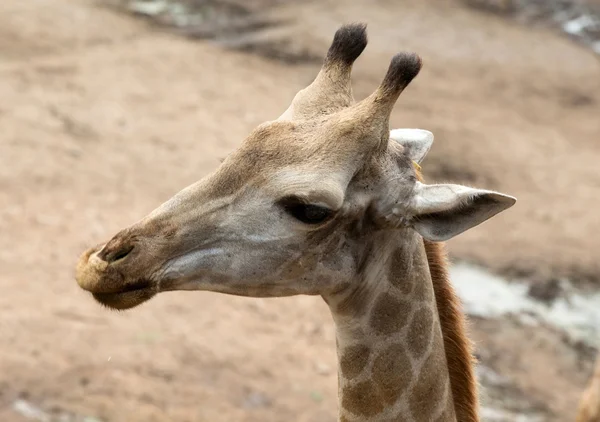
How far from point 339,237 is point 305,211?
21 centimetres

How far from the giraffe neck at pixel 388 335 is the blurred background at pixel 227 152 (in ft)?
11.5

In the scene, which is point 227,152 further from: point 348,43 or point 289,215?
point 289,215

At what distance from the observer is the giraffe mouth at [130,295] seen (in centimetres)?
346

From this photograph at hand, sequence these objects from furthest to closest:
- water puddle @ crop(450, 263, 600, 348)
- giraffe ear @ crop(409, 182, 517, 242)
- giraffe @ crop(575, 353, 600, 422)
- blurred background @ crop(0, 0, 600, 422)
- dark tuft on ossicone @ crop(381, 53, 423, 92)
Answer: water puddle @ crop(450, 263, 600, 348) < blurred background @ crop(0, 0, 600, 422) < giraffe @ crop(575, 353, 600, 422) < dark tuft on ossicone @ crop(381, 53, 423, 92) < giraffe ear @ crop(409, 182, 517, 242)

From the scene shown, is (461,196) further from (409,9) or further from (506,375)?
(409,9)

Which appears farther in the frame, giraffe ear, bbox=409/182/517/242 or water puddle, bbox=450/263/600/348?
water puddle, bbox=450/263/600/348

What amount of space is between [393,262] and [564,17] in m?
16.6

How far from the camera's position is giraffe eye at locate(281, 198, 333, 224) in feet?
11.5

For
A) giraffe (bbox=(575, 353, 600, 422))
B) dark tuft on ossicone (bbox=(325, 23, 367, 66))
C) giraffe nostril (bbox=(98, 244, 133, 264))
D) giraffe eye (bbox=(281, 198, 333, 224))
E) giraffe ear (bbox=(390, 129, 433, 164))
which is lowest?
giraffe (bbox=(575, 353, 600, 422))

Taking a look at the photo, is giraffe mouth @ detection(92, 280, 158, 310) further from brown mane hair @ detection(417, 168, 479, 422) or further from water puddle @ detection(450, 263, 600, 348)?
water puddle @ detection(450, 263, 600, 348)

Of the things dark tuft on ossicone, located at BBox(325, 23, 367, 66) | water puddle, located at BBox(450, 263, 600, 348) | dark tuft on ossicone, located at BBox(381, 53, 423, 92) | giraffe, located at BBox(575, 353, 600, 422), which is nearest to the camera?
dark tuft on ossicone, located at BBox(381, 53, 423, 92)

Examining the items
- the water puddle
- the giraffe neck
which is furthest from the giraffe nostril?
the water puddle

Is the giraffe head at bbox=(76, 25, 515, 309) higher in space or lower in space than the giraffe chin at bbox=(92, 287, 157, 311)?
higher

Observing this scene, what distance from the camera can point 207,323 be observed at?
8.27 meters
